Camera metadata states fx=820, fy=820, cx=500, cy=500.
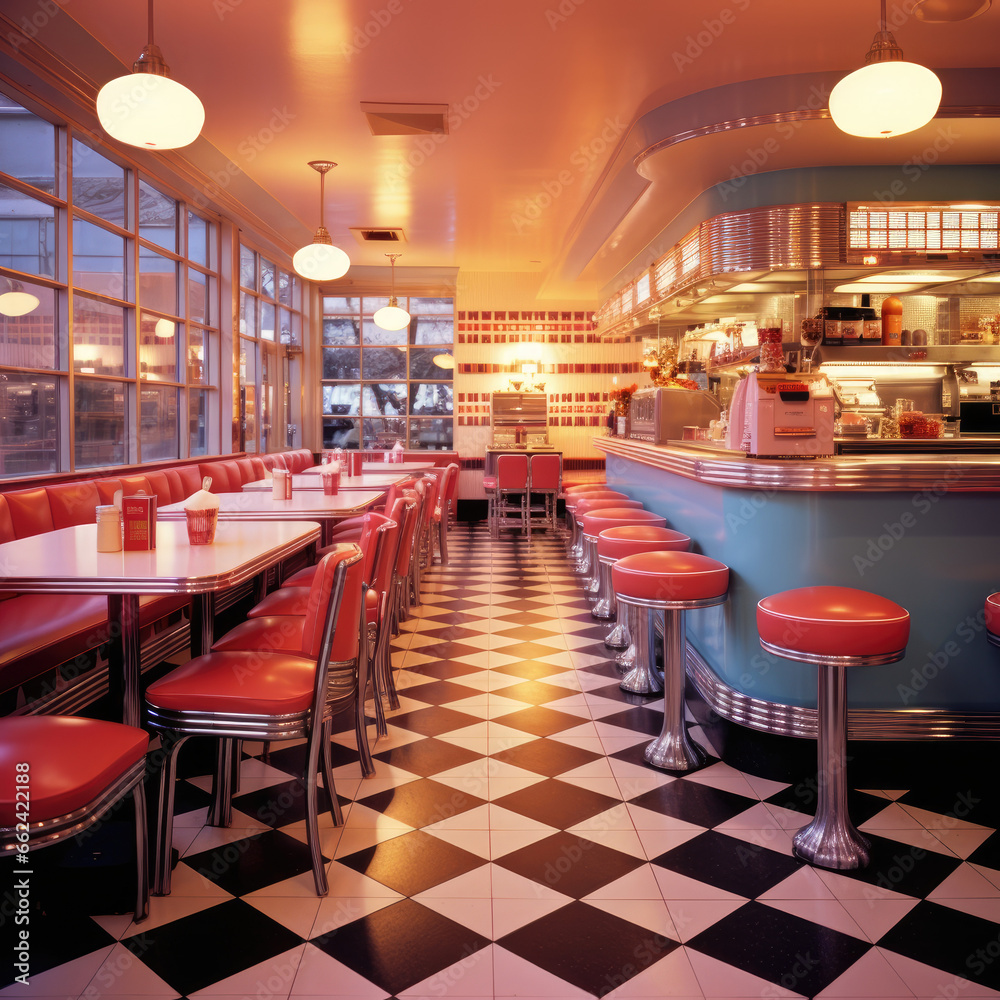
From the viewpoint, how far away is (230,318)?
797cm

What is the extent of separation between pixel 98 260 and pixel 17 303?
1119mm

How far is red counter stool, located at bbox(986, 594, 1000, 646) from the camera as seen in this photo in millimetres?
2672

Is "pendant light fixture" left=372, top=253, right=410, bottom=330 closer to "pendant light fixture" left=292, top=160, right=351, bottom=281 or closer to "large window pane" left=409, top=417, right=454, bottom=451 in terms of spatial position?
"large window pane" left=409, top=417, right=454, bottom=451

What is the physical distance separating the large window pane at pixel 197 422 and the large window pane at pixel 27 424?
2283mm

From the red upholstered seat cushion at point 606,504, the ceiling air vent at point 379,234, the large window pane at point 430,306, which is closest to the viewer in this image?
the red upholstered seat cushion at point 606,504

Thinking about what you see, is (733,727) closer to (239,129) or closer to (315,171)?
(239,129)

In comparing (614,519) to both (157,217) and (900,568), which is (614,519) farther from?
(157,217)

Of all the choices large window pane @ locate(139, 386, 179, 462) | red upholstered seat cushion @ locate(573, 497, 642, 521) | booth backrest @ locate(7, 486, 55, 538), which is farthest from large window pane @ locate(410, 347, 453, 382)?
booth backrest @ locate(7, 486, 55, 538)

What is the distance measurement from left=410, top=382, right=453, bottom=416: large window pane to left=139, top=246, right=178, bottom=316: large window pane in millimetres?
4824

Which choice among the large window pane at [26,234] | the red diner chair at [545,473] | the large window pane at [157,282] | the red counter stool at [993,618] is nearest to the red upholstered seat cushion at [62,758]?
the red counter stool at [993,618]

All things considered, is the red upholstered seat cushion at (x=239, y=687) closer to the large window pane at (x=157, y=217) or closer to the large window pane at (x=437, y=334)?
the large window pane at (x=157, y=217)

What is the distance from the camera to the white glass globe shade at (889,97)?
9.37ft

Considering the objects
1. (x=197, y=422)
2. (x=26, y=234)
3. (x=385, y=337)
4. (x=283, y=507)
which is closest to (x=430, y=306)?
(x=385, y=337)

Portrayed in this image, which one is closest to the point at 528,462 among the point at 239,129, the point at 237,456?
the point at 237,456
